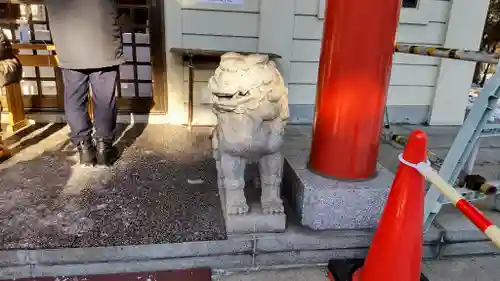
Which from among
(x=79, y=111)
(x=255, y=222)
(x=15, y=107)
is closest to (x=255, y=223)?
(x=255, y=222)

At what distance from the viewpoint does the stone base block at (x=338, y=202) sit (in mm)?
2150

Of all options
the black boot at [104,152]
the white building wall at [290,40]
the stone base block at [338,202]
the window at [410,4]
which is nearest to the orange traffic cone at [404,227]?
the stone base block at [338,202]

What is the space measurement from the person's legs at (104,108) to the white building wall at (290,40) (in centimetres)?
113

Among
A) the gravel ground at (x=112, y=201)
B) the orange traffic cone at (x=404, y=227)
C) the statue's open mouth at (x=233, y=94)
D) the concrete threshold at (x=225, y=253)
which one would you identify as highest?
the statue's open mouth at (x=233, y=94)

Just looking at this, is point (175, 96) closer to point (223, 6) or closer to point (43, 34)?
point (223, 6)

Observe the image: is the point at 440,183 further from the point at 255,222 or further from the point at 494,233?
the point at 255,222

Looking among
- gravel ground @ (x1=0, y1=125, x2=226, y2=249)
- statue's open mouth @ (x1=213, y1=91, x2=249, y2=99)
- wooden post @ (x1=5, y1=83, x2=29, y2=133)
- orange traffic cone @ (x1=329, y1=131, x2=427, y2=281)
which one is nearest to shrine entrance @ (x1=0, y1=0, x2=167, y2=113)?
wooden post @ (x1=5, y1=83, x2=29, y2=133)

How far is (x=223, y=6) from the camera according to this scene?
12.4 feet

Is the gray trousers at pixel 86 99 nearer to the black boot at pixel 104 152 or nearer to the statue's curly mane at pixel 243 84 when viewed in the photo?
the black boot at pixel 104 152

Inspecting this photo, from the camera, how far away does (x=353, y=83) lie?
2098 millimetres

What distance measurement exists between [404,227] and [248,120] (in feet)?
2.87

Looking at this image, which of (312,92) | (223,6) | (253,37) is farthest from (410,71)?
(223,6)

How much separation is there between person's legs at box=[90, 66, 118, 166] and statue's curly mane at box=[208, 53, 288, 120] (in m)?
1.20

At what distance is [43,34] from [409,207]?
12.8 ft
